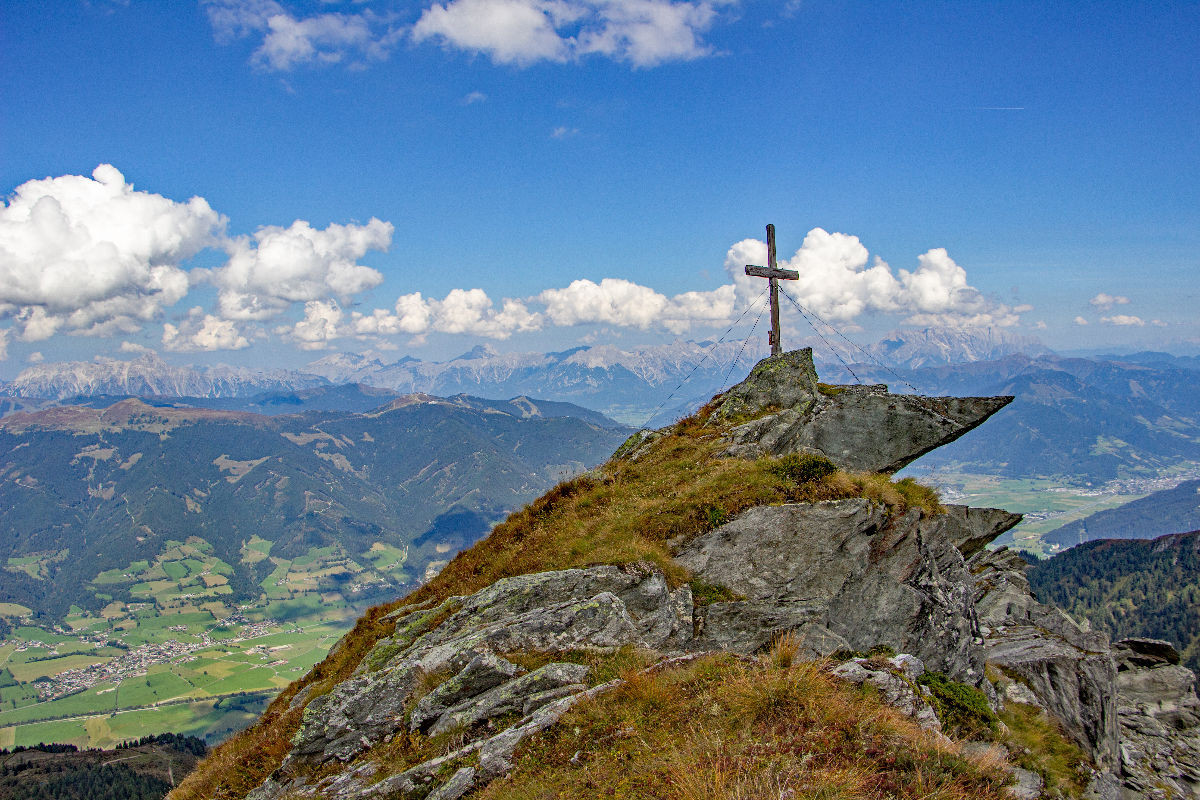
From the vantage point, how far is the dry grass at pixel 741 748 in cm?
727

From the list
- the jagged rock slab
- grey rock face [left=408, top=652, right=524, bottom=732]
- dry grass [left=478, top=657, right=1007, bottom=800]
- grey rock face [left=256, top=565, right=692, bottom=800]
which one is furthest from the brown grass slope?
grey rock face [left=408, top=652, right=524, bottom=732]

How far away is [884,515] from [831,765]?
1020 centimetres

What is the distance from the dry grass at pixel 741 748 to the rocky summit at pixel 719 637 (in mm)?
106

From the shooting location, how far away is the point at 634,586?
47.2 feet

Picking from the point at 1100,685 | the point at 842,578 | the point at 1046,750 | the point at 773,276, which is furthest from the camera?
the point at 773,276

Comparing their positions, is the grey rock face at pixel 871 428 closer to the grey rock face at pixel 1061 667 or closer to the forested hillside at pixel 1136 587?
the grey rock face at pixel 1061 667

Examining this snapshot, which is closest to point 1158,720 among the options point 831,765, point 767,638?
point 767,638

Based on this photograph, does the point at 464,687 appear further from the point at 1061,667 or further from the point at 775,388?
the point at 1061,667

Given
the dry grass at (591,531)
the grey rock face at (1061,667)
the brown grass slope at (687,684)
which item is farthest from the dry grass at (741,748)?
the grey rock face at (1061,667)

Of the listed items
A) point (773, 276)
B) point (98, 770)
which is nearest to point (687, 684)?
point (773, 276)

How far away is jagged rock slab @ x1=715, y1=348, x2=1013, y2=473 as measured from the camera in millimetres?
22359

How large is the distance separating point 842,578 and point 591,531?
7320 millimetres

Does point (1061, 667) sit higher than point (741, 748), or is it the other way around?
point (741, 748)

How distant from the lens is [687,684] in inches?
419
